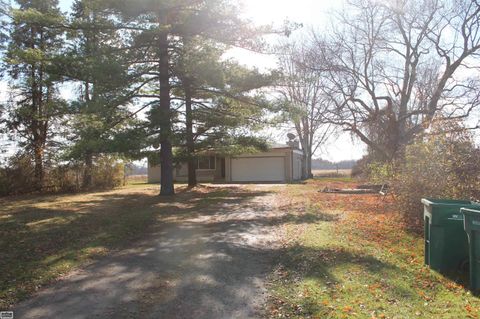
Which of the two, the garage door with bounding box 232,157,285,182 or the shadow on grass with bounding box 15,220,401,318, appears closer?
the shadow on grass with bounding box 15,220,401,318

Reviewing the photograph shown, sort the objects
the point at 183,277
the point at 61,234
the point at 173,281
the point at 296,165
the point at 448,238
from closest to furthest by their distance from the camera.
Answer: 1. the point at 173,281
2. the point at 183,277
3. the point at 448,238
4. the point at 61,234
5. the point at 296,165

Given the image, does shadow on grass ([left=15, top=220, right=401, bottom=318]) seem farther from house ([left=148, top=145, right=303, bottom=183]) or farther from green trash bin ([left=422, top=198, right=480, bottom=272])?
house ([left=148, top=145, right=303, bottom=183])

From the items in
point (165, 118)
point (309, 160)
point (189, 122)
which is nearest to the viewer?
point (165, 118)

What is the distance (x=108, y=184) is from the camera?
82.7ft

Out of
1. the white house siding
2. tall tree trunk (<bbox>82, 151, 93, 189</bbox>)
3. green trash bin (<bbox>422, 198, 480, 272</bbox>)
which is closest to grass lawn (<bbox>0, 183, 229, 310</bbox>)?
green trash bin (<bbox>422, 198, 480, 272</bbox>)

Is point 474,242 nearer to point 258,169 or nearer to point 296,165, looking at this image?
point 258,169

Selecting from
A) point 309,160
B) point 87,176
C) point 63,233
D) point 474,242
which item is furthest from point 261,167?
point 474,242

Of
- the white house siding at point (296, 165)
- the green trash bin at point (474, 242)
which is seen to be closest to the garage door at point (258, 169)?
the white house siding at point (296, 165)

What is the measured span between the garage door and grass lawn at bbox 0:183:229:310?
16.5m

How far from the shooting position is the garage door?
3194cm

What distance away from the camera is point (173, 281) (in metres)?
5.86

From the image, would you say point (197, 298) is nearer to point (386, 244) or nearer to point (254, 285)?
point (254, 285)

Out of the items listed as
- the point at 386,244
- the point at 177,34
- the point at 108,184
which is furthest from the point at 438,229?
the point at 108,184

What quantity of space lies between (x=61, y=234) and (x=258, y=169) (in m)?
23.6
